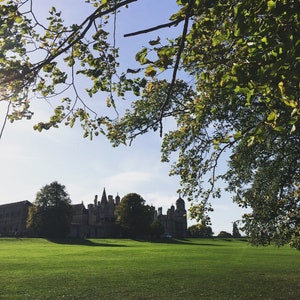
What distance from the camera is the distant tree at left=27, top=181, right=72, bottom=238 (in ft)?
319

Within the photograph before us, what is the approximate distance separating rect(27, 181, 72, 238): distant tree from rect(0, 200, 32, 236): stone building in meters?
36.5

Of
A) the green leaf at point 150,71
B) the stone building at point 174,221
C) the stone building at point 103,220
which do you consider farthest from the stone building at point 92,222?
the green leaf at point 150,71

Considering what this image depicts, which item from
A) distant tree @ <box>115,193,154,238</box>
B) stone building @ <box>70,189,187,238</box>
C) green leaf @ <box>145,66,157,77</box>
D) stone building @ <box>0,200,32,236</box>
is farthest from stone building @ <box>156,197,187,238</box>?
green leaf @ <box>145,66,157,77</box>

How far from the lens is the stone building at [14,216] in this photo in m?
139

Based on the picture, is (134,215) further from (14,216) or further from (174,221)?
(174,221)

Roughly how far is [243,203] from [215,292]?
512 centimetres

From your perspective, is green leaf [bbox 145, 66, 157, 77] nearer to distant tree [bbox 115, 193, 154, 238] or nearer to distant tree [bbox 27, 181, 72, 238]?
distant tree [bbox 27, 181, 72, 238]

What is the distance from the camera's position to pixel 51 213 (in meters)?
97.8

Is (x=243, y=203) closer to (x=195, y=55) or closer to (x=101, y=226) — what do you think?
(x=195, y=55)

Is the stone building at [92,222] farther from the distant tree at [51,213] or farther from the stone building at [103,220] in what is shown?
the distant tree at [51,213]

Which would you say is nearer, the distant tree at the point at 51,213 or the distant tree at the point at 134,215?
the distant tree at the point at 51,213

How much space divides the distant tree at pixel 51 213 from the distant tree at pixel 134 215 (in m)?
19.1

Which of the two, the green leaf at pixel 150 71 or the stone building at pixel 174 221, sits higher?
the stone building at pixel 174 221

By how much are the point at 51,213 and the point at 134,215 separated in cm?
2772
